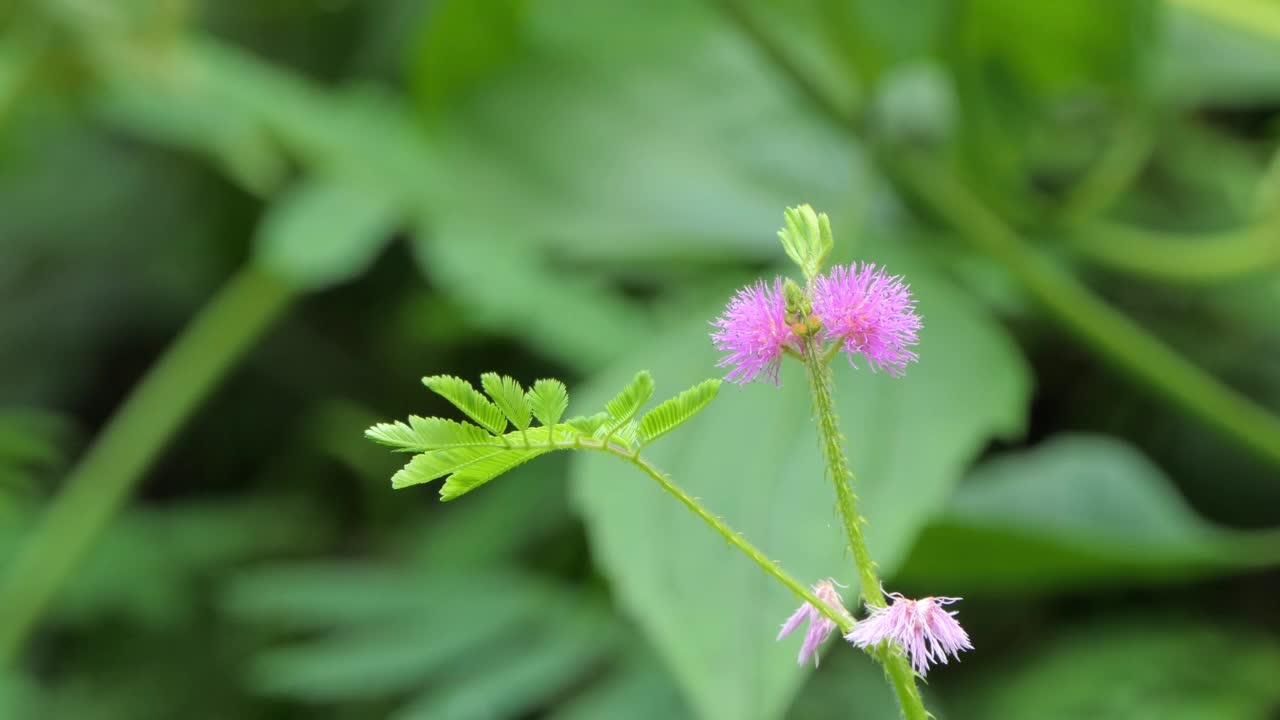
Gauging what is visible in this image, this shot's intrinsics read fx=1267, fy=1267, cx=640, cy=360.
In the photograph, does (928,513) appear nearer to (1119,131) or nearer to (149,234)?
(1119,131)

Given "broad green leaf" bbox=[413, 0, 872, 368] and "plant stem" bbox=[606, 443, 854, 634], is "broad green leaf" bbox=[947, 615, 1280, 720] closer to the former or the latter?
"broad green leaf" bbox=[413, 0, 872, 368]

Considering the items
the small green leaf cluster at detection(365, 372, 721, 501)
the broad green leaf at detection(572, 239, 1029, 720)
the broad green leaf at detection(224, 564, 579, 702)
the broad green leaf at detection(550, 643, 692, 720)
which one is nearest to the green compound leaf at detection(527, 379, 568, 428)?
the small green leaf cluster at detection(365, 372, 721, 501)

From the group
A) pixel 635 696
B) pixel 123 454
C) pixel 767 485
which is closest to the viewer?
pixel 767 485

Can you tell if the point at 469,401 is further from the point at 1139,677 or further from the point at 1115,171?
the point at 1115,171

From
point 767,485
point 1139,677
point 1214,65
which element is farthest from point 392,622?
point 1214,65

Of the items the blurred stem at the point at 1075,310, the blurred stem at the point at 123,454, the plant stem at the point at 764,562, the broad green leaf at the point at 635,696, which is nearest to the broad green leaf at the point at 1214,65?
the blurred stem at the point at 1075,310
